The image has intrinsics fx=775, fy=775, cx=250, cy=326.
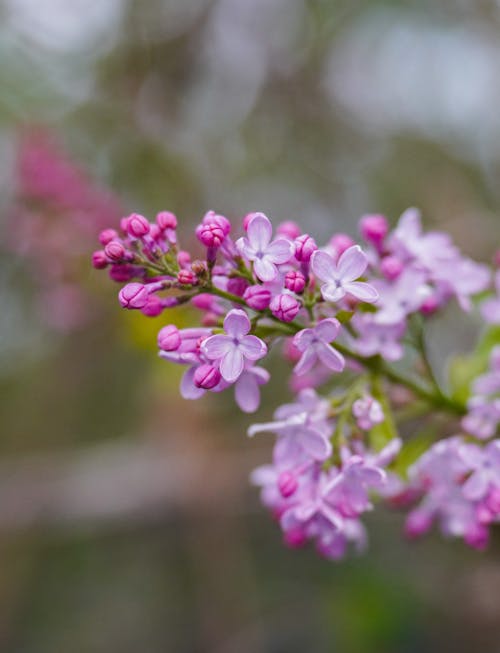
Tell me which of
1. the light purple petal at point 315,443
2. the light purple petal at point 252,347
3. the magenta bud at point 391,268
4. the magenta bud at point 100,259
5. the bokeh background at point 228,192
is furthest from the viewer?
the bokeh background at point 228,192

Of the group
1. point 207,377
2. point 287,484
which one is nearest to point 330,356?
point 207,377

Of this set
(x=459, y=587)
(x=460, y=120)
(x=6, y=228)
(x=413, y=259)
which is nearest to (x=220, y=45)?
(x=460, y=120)

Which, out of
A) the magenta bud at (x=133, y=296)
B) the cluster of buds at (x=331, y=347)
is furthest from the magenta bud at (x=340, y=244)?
the magenta bud at (x=133, y=296)

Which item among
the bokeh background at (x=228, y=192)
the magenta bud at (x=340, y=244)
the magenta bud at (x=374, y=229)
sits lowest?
the magenta bud at (x=340, y=244)

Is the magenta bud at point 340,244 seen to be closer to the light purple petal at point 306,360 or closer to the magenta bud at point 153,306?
the light purple petal at point 306,360

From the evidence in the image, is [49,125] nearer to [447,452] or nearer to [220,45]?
[220,45]

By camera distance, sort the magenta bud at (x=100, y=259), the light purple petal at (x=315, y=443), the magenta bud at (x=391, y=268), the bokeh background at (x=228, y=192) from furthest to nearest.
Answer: the bokeh background at (x=228, y=192)
the magenta bud at (x=391, y=268)
the light purple petal at (x=315, y=443)
the magenta bud at (x=100, y=259)

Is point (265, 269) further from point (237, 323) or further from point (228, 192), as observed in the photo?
point (228, 192)
